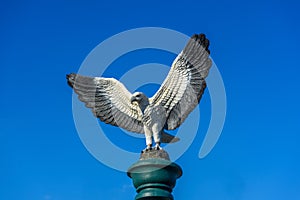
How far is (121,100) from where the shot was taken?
12.6 metres

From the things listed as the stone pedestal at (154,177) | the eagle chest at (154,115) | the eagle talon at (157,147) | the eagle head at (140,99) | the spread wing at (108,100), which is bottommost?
the stone pedestal at (154,177)

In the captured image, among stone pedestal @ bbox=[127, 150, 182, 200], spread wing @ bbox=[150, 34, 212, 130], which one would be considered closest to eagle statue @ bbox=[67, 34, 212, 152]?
spread wing @ bbox=[150, 34, 212, 130]

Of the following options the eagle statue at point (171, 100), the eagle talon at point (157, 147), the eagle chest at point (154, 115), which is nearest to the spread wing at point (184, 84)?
the eagle statue at point (171, 100)

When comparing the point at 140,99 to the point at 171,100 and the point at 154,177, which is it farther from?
the point at 154,177

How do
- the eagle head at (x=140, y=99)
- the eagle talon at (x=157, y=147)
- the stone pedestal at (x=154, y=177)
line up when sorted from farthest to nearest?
the eagle head at (x=140, y=99) → the eagle talon at (x=157, y=147) → the stone pedestal at (x=154, y=177)

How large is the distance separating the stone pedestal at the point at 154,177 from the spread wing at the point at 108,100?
1688 millimetres

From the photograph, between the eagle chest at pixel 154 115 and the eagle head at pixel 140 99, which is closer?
the eagle chest at pixel 154 115

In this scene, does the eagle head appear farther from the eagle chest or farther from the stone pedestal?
the stone pedestal

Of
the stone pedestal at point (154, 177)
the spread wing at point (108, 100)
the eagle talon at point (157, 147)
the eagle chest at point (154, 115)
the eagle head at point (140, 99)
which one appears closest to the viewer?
the stone pedestal at point (154, 177)

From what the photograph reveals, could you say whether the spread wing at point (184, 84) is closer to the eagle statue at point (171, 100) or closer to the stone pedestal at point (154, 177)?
the eagle statue at point (171, 100)

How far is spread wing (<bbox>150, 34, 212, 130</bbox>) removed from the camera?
39.1ft

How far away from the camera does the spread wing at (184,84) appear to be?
1191 cm

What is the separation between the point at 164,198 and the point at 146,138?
1903 millimetres

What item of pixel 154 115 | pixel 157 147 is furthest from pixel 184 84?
pixel 157 147
